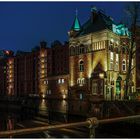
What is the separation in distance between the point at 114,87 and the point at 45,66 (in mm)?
23935

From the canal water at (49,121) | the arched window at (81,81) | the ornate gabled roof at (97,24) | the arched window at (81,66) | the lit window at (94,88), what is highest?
the ornate gabled roof at (97,24)

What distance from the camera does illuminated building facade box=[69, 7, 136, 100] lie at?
38531 mm

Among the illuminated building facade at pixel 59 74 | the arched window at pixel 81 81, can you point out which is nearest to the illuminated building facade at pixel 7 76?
the illuminated building facade at pixel 59 74

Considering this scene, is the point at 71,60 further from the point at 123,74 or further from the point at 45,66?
Answer: the point at 45,66

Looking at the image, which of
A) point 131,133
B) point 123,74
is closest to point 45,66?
point 123,74

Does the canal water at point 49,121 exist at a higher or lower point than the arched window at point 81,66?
lower

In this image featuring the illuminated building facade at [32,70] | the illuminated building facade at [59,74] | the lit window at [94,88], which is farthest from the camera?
the illuminated building facade at [32,70]

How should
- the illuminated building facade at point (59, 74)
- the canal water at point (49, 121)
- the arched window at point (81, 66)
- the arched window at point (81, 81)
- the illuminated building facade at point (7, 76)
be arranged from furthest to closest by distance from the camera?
the illuminated building facade at point (7, 76) → the illuminated building facade at point (59, 74) → the arched window at point (81, 66) → the arched window at point (81, 81) → the canal water at point (49, 121)

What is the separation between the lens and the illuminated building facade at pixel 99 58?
38.5 m

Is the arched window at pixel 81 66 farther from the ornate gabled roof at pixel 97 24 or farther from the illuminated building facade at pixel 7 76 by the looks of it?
the illuminated building facade at pixel 7 76

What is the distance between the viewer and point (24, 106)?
5288 centimetres

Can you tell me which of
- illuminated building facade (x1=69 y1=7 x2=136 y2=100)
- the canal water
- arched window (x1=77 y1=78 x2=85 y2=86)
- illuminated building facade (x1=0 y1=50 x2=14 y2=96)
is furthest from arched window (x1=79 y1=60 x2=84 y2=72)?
illuminated building facade (x1=0 y1=50 x2=14 y2=96)

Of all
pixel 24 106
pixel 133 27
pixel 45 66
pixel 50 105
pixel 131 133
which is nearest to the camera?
pixel 131 133

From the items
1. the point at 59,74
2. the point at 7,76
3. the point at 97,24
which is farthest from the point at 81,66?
the point at 7,76
